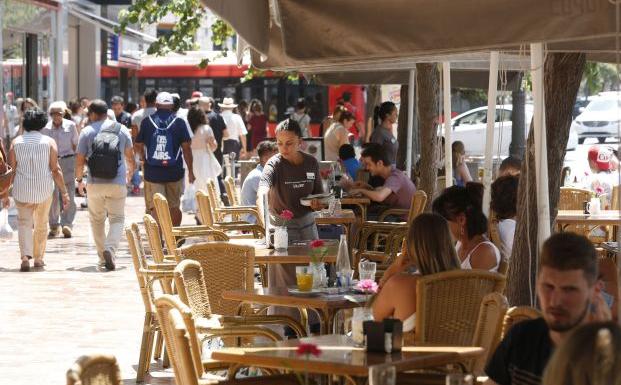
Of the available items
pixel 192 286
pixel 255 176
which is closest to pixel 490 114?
pixel 255 176

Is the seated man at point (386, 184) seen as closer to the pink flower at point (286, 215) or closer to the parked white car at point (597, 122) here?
the pink flower at point (286, 215)

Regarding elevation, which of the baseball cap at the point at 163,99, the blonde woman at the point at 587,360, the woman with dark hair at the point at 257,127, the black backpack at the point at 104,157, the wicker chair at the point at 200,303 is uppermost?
the baseball cap at the point at 163,99

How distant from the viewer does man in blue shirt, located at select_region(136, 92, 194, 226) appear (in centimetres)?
1634

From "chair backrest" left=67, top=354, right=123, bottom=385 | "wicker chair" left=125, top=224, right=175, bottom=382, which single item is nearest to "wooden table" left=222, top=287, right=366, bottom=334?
"wicker chair" left=125, top=224, right=175, bottom=382

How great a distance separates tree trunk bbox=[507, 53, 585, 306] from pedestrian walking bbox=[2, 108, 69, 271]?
344 inches

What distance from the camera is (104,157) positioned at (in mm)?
15281

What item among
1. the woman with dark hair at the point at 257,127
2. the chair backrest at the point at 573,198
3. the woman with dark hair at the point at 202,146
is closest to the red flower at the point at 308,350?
the chair backrest at the point at 573,198

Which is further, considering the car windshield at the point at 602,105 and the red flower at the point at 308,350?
the car windshield at the point at 602,105

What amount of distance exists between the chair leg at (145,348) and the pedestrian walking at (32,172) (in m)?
6.59

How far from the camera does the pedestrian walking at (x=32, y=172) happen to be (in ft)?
50.5

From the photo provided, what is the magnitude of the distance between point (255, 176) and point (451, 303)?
8237mm

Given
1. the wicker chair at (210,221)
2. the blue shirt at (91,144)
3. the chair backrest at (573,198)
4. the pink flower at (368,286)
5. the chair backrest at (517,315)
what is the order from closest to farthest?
the chair backrest at (517,315) → the pink flower at (368,286) → the wicker chair at (210,221) → the chair backrest at (573,198) → the blue shirt at (91,144)

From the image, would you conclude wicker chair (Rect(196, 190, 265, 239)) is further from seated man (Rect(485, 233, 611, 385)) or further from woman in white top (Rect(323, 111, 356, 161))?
seated man (Rect(485, 233, 611, 385))

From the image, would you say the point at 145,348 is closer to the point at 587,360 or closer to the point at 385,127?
the point at 587,360
